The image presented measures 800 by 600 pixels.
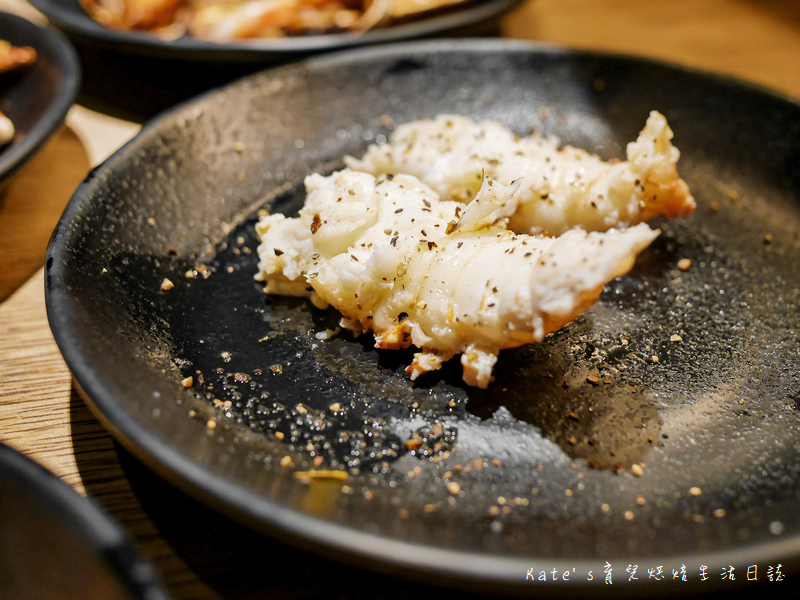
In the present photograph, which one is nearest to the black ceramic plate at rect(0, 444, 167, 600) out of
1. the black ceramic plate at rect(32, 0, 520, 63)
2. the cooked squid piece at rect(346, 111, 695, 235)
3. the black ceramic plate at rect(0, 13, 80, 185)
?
the cooked squid piece at rect(346, 111, 695, 235)

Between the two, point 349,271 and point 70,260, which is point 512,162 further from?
point 70,260

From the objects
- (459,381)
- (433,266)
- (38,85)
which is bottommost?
(459,381)

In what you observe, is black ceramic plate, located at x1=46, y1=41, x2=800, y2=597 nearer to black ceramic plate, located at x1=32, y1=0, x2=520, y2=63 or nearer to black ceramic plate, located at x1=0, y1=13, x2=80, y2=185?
black ceramic plate, located at x1=32, y1=0, x2=520, y2=63

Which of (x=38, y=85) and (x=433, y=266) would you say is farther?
(x=38, y=85)

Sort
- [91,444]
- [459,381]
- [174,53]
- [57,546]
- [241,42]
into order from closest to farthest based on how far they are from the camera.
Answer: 1. [57,546]
2. [91,444]
3. [459,381]
4. [174,53]
5. [241,42]

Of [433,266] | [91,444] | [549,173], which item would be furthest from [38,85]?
[549,173]

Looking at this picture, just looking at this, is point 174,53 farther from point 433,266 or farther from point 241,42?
point 433,266

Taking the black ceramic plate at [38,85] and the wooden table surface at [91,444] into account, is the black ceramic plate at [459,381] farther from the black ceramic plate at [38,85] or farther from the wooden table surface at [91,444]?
the black ceramic plate at [38,85]
